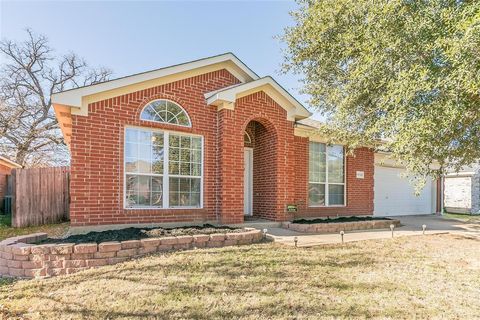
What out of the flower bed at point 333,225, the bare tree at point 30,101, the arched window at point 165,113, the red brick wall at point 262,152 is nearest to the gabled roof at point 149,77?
the arched window at point 165,113

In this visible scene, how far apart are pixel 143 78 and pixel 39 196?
5789 mm

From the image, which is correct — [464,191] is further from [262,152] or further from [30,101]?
[30,101]

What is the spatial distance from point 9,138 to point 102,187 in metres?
20.9

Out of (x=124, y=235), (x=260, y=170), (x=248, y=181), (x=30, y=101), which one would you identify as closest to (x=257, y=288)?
(x=124, y=235)

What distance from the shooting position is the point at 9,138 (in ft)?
74.7

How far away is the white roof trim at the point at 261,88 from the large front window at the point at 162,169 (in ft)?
4.49

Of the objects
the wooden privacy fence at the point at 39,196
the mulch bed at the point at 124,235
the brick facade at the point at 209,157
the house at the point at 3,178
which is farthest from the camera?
the house at the point at 3,178

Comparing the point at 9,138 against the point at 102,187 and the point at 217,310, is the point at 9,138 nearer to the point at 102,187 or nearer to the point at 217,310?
the point at 102,187

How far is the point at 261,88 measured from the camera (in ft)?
31.9

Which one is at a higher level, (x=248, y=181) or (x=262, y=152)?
(x=262, y=152)

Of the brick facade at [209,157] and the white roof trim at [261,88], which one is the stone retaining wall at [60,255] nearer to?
the brick facade at [209,157]

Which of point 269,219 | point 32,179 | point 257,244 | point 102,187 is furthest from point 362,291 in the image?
point 32,179

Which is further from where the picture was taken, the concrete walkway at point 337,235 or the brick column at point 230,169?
the brick column at point 230,169

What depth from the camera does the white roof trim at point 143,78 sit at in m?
7.20
